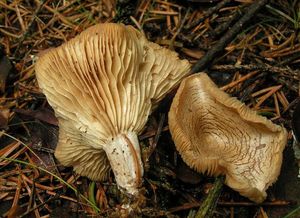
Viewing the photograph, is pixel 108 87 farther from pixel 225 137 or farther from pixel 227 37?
pixel 227 37

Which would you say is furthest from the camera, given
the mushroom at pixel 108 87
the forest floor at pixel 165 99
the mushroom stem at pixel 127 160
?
the forest floor at pixel 165 99

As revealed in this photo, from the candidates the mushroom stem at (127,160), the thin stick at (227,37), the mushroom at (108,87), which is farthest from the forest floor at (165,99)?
the mushroom at (108,87)

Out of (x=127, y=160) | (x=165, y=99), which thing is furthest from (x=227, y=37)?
(x=127, y=160)

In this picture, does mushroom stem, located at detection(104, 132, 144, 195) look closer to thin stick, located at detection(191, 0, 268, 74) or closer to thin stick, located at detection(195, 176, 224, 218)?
thin stick, located at detection(195, 176, 224, 218)

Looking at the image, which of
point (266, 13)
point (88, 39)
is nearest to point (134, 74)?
point (88, 39)

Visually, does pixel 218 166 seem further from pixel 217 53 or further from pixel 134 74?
pixel 217 53

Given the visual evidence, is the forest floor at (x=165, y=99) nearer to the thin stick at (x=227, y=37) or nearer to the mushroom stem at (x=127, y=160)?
the thin stick at (x=227, y=37)
